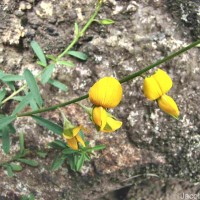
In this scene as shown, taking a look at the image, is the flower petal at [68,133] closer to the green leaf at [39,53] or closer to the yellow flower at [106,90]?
the yellow flower at [106,90]

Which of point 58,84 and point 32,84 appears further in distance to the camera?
point 58,84

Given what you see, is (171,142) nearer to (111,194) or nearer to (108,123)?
(111,194)

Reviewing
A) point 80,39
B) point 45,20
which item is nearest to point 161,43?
point 80,39

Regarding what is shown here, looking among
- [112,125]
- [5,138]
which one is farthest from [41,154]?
[112,125]

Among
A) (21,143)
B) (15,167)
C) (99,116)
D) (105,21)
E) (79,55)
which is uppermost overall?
(99,116)

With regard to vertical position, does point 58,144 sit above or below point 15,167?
above

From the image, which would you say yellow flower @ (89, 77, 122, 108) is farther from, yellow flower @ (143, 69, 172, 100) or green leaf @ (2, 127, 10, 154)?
green leaf @ (2, 127, 10, 154)

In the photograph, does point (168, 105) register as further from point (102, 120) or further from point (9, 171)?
point (9, 171)
